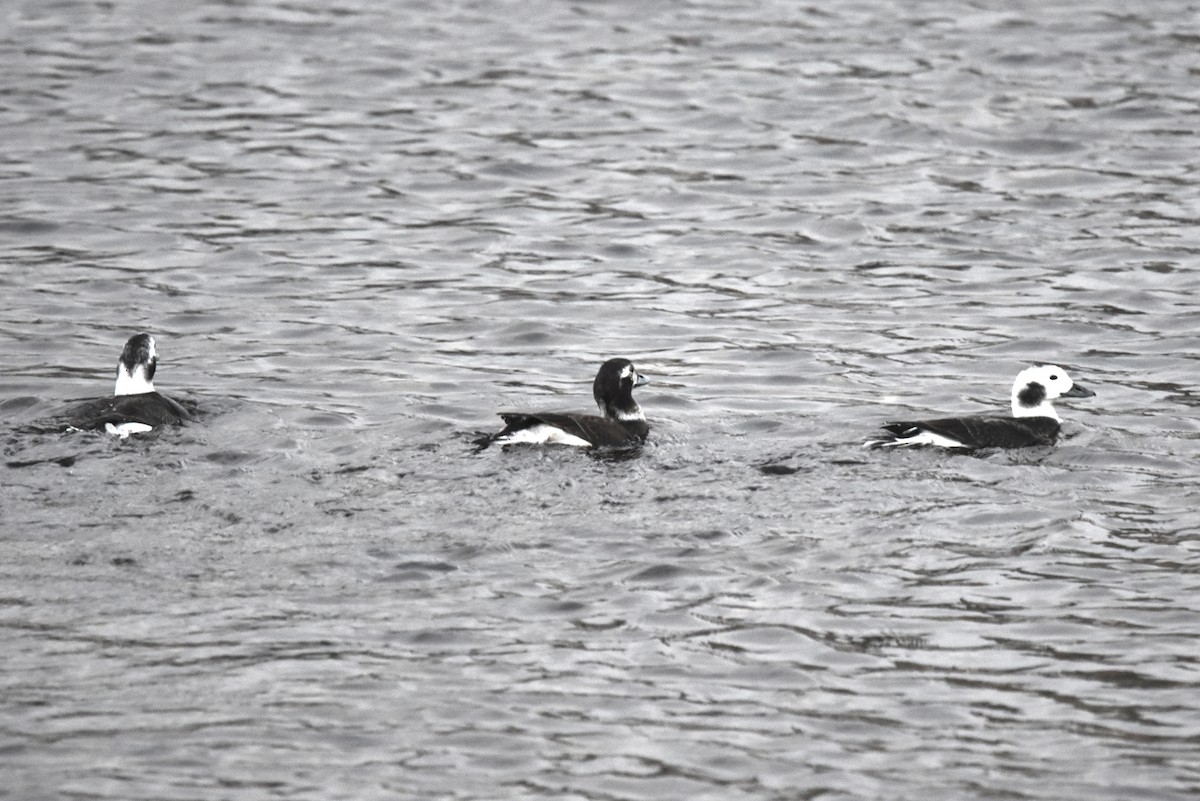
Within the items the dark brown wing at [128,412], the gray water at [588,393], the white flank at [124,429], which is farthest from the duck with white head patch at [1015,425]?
the white flank at [124,429]

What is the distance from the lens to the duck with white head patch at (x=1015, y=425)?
506 inches

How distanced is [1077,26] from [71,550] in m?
18.2

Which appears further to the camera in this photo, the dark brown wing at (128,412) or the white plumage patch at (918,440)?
the dark brown wing at (128,412)

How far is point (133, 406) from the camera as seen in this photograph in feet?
43.1

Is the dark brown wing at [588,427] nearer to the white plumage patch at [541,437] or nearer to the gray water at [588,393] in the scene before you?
the white plumage patch at [541,437]

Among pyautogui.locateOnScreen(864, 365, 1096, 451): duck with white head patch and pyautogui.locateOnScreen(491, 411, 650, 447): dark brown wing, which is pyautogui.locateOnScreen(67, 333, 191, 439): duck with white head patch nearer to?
pyautogui.locateOnScreen(491, 411, 650, 447): dark brown wing

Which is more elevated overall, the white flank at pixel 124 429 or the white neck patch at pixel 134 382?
A: the white neck patch at pixel 134 382

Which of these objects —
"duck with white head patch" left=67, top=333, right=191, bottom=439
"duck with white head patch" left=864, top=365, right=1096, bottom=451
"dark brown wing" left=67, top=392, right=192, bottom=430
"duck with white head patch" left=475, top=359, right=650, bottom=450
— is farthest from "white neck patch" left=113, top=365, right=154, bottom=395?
"duck with white head patch" left=864, top=365, right=1096, bottom=451

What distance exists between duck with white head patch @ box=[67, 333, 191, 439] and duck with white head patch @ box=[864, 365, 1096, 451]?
488cm

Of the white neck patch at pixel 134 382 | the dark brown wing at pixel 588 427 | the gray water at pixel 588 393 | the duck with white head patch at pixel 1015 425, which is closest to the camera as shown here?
the gray water at pixel 588 393

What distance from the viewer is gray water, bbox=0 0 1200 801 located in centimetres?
866

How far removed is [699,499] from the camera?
38.9 ft

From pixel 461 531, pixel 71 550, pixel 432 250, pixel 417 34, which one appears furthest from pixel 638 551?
pixel 417 34

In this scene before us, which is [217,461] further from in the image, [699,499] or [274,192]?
[274,192]
